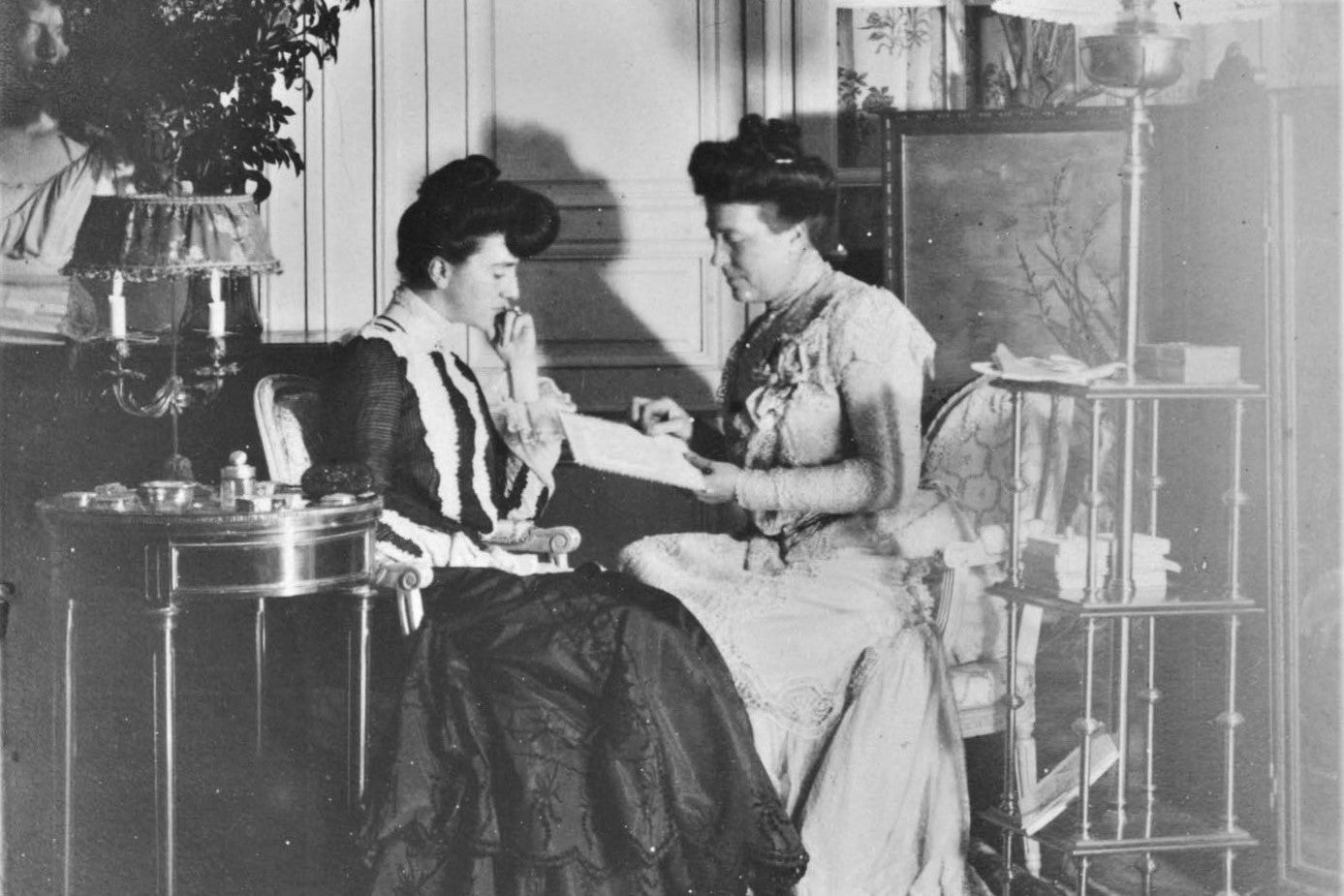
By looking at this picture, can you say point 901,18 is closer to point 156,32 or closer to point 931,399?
point 931,399

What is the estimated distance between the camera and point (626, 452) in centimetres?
355

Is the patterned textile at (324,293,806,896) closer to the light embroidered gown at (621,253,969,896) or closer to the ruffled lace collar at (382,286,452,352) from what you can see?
the light embroidered gown at (621,253,969,896)

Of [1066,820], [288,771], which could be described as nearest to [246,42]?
[288,771]

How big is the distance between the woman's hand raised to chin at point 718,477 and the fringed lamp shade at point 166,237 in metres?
1.05

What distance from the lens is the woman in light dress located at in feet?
11.0

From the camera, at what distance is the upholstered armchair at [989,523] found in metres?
3.59

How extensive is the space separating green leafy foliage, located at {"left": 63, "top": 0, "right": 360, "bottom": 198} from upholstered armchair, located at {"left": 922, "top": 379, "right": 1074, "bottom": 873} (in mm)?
1975

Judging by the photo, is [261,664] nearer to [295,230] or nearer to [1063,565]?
[295,230]

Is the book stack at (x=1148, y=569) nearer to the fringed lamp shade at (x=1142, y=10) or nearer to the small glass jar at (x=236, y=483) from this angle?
the fringed lamp shade at (x=1142, y=10)

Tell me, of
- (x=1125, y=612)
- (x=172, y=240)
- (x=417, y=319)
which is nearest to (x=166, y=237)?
(x=172, y=240)

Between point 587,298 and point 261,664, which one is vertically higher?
point 587,298

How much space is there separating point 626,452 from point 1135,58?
132 centimetres

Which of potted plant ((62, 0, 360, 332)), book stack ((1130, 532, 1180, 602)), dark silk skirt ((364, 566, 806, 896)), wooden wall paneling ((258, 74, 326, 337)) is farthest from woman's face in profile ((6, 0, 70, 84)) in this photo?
book stack ((1130, 532, 1180, 602))

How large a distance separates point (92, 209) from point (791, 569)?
1.69m
